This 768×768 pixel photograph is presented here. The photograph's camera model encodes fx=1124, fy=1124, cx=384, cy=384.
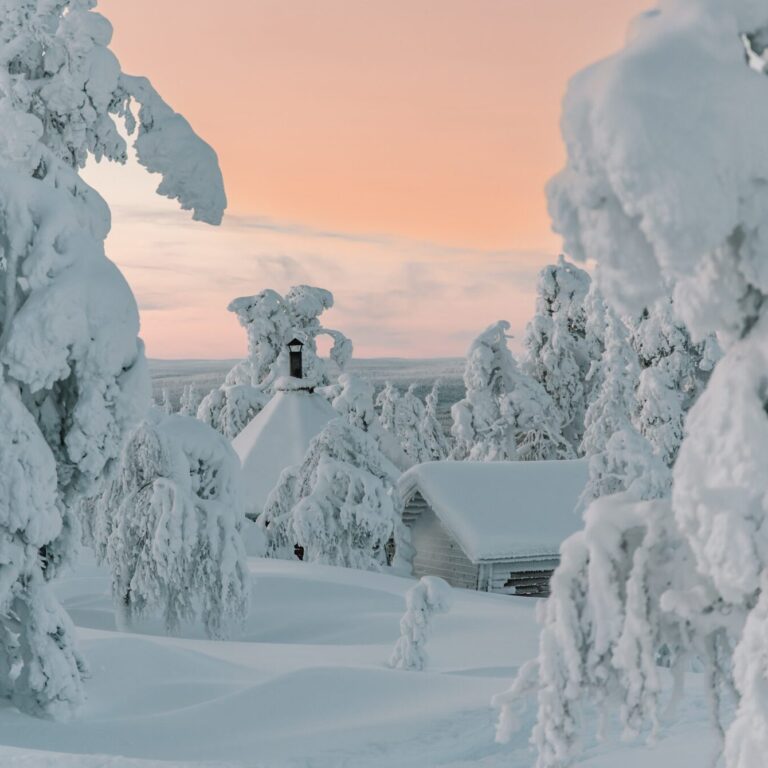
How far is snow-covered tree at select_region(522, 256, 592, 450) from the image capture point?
42.6 m

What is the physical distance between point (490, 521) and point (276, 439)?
9882 millimetres

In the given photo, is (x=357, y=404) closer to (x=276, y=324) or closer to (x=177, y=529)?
(x=276, y=324)

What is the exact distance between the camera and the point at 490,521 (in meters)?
25.5

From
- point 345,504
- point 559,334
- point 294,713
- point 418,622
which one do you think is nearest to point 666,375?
point 559,334

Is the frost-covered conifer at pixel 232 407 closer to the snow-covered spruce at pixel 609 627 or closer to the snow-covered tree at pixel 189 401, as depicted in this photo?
the snow-covered tree at pixel 189 401

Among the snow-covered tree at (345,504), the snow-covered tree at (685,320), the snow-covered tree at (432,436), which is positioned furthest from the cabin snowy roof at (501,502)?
the snow-covered tree at (432,436)

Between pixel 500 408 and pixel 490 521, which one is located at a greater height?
pixel 500 408


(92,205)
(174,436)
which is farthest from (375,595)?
(92,205)

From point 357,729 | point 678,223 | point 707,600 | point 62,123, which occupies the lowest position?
point 357,729

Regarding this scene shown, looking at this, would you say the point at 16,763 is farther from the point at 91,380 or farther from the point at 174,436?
the point at 174,436

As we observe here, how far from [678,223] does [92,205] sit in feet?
43.4

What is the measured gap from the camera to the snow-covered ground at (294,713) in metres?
10.2

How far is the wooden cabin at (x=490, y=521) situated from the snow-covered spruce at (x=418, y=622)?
346 inches

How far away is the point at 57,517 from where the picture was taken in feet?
39.2
